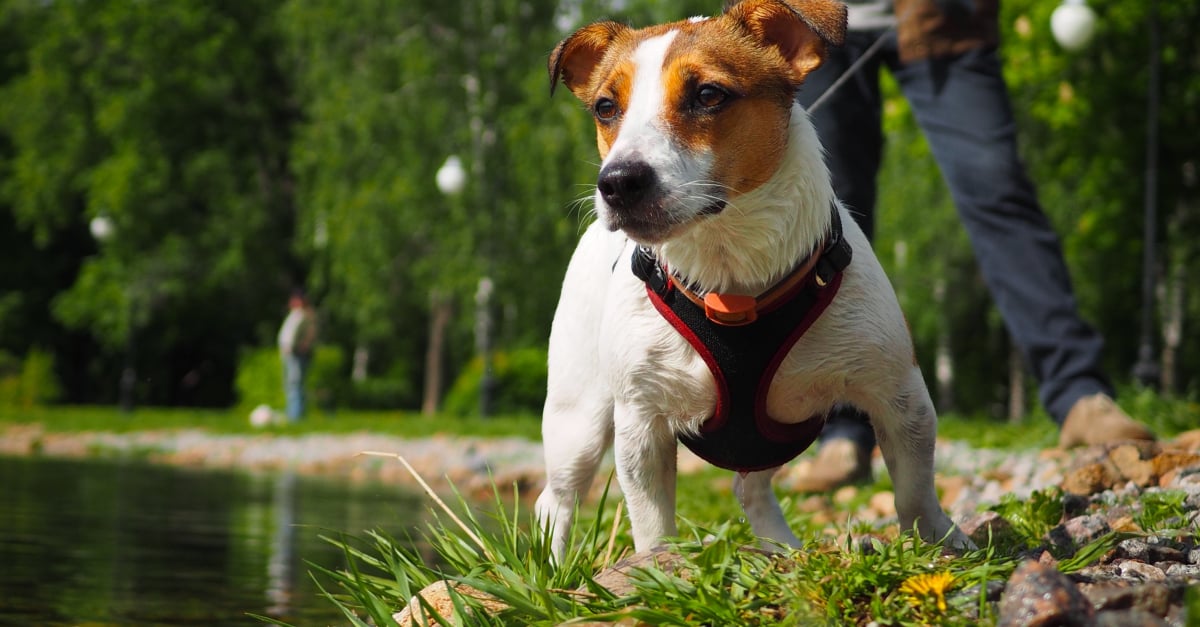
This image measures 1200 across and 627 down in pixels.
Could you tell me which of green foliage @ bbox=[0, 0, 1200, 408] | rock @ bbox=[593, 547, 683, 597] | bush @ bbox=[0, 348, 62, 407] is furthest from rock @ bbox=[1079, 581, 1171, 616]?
bush @ bbox=[0, 348, 62, 407]

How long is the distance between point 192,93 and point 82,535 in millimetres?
31210

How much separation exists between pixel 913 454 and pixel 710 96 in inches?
38.1

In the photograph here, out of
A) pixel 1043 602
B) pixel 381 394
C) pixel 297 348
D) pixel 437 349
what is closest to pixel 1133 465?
pixel 1043 602

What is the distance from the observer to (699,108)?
2807 millimetres

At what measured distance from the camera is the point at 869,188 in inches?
205

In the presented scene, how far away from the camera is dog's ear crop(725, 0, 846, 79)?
2830 millimetres

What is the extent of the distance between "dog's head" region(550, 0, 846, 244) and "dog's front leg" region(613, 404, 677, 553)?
509mm

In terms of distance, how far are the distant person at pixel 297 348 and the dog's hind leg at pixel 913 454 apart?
1916 cm

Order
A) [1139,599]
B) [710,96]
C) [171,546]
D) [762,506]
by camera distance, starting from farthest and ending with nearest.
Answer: [171,546], [762,506], [710,96], [1139,599]

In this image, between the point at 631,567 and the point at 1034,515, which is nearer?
the point at 631,567

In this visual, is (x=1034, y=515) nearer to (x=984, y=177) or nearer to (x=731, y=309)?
(x=731, y=309)

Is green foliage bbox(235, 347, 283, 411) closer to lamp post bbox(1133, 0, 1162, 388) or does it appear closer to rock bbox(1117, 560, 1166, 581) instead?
lamp post bbox(1133, 0, 1162, 388)

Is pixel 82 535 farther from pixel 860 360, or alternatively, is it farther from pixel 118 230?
pixel 118 230

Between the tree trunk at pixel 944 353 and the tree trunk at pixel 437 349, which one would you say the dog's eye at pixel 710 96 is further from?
the tree trunk at pixel 437 349
